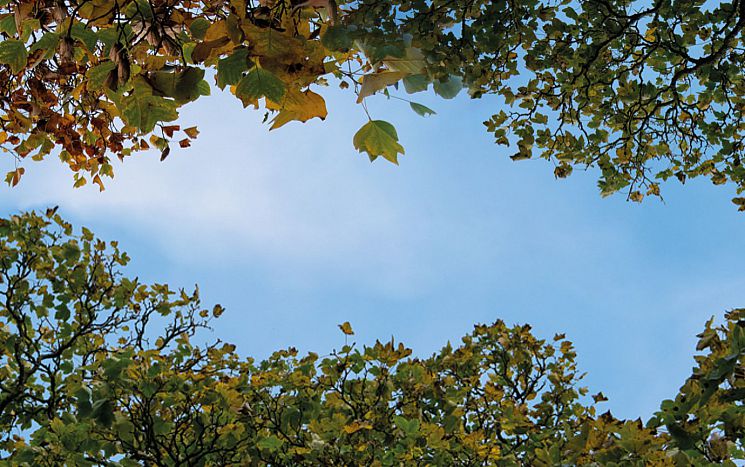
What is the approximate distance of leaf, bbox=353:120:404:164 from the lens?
2090 mm

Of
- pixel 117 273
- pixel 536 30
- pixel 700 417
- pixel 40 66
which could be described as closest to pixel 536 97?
pixel 536 30

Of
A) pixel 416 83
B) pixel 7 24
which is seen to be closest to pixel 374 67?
pixel 416 83

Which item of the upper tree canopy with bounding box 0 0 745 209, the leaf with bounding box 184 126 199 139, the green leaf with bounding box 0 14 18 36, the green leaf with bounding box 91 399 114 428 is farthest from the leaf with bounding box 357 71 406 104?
the green leaf with bounding box 91 399 114 428

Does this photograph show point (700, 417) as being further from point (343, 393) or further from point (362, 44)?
point (343, 393)

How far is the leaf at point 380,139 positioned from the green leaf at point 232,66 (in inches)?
17.1

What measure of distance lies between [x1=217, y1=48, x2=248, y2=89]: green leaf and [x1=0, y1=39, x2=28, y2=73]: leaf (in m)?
1.25

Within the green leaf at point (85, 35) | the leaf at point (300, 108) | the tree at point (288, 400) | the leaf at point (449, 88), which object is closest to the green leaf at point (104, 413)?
the tree at point (288, 400)

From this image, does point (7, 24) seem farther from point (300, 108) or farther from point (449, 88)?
point (449, 88)

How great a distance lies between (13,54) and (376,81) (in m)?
1.64

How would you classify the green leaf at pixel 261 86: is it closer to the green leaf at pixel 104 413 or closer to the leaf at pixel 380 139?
the leaf at pixel 380 139

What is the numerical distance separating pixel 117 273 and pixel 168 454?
376cm

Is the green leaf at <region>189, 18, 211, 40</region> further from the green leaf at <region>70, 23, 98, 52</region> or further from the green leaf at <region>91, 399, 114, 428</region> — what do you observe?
the green leaf at <region>91, 399, 114, 428</region>

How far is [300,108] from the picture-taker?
→ 2.06m

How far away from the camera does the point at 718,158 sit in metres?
7.09
